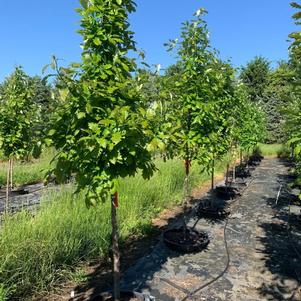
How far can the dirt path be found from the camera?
4.26 meters

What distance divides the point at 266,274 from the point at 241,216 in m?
2.99

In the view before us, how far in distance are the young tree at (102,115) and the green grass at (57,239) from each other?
0.74 metres

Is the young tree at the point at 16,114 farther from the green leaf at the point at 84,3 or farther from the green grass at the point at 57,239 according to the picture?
the green leaf at the point at 84,3

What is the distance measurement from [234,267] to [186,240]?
0.95m

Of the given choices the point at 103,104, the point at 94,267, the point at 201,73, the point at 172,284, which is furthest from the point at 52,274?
the point at 201,73

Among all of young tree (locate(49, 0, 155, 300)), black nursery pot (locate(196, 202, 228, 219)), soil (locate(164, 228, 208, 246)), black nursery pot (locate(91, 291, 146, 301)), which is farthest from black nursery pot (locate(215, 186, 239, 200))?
young tree (locate(49, 0, 155, 300))

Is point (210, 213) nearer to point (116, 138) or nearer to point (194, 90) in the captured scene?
point (194, 90)

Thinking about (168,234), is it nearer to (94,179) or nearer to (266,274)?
(266,274)

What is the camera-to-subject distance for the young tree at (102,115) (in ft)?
8.90

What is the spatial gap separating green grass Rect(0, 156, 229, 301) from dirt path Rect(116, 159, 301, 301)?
30.2 inches

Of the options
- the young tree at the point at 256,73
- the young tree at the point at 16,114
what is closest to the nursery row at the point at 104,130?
the young tree at the point at 16,114

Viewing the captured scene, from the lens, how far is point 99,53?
3125 millimetres

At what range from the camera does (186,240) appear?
5.69m

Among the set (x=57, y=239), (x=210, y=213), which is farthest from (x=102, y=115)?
(x=210, y=213)
